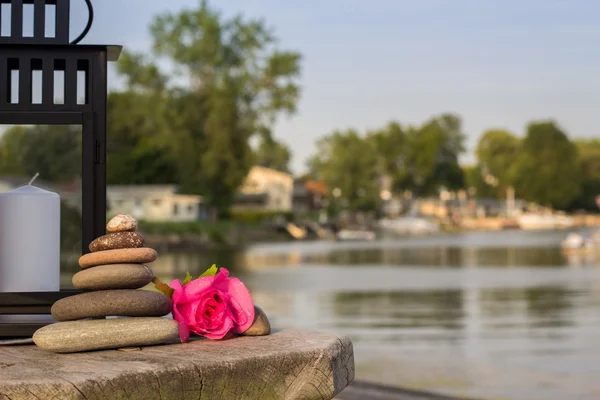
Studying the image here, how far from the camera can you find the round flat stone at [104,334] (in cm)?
231

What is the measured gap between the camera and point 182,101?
63562 millimetres

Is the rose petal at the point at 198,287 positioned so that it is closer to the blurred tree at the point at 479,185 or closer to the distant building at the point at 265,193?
the distant building at the point at 265,193

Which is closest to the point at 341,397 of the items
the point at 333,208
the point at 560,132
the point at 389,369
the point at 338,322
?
the point at 389,369

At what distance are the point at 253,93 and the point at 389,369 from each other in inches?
2182

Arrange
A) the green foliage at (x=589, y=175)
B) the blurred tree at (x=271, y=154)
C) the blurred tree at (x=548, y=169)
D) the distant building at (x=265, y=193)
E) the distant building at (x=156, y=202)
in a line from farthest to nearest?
the green foliage at (x=589, y=175) → the blurred tree at (x=548, y=169) → the distant building at (x=265, y=193) → the distant building at (x=156, y=202) → the blurred tree at (x=271, y=154)

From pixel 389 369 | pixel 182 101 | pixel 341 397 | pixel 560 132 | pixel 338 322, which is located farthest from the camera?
pixel 560 132

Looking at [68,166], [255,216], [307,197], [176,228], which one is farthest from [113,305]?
[307,197]

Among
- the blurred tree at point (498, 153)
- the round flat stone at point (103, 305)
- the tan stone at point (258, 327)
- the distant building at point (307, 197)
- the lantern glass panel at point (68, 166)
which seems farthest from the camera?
the blurred tree at point (498, 153)

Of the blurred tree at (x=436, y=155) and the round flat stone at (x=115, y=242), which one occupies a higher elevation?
the blurred tree at (x=436, y=155)

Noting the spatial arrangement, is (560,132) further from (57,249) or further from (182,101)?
(57,249)

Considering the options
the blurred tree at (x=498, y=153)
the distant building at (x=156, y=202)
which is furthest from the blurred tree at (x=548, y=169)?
the distant building at (x=156, y=202)

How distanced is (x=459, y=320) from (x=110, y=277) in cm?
1346

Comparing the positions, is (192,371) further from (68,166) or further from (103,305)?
(68,166)

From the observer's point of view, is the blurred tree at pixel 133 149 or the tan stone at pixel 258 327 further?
the blurred tree at pixel 133 149
